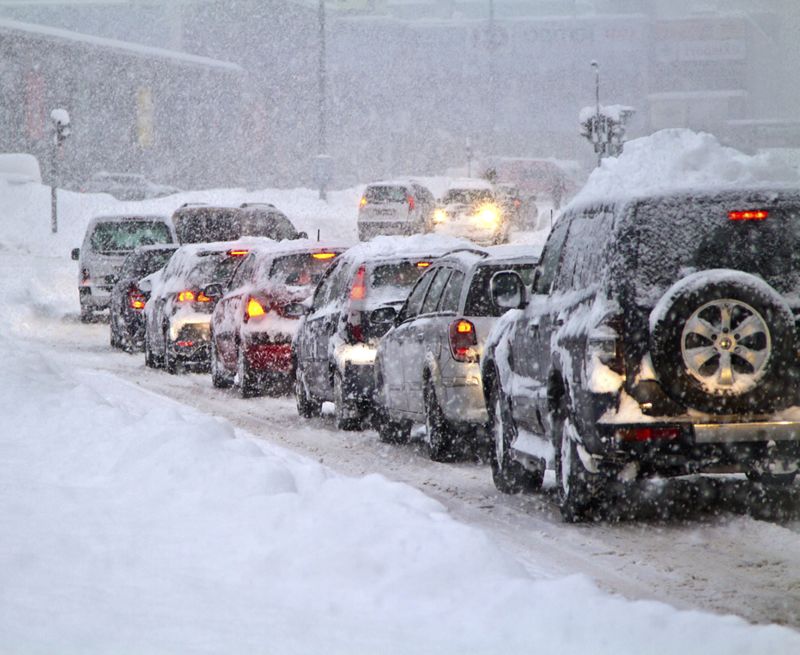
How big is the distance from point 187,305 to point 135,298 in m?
4.04

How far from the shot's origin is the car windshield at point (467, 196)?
34594 millimetres

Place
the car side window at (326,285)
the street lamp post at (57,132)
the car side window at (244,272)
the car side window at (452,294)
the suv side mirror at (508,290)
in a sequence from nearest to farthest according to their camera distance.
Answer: the suv side mirror at (508,290) < the car side window at (452,294) < the car side window at (326,285) < the car side window at (244,272) < the street lamp post at (57,132)

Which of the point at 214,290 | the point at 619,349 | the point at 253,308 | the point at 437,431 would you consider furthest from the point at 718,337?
the point at 214,290

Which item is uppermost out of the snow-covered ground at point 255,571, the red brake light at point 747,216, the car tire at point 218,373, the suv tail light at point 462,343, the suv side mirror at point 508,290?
the red brake light at point 747,216

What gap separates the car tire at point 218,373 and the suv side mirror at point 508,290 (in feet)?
25.9

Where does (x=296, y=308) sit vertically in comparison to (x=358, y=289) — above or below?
below

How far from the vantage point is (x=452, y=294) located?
977 centimetres

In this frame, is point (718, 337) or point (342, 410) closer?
point (718, 337)

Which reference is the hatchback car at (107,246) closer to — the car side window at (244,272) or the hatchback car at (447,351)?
the car side window at (244,272)

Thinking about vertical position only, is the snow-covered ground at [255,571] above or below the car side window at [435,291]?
below

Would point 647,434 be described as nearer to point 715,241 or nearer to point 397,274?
point 715,241

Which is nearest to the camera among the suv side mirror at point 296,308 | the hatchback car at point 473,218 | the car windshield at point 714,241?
the car windshield at point 714,241

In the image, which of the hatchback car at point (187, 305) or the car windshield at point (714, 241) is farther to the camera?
the hatchback car at point (187, 305)

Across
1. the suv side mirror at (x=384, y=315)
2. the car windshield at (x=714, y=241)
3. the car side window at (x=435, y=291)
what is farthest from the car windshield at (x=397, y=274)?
the car windshield at (x=714, y=241)
